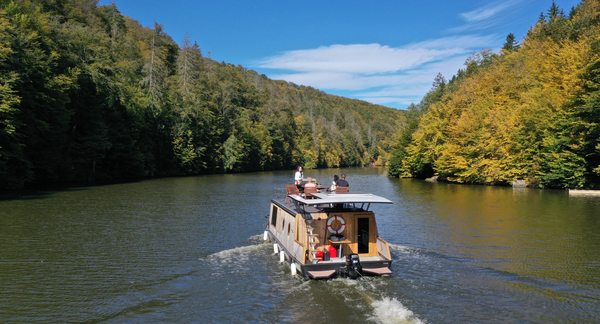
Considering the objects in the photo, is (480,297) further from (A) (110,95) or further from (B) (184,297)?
(A) (110,95)

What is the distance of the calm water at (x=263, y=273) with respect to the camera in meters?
10.5

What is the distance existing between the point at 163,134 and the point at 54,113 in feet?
98.1

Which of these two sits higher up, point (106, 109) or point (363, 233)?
point (106, 109)

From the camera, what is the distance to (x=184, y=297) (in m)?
11.7

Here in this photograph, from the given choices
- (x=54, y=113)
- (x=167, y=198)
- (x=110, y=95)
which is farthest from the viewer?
(x=110, y=95)

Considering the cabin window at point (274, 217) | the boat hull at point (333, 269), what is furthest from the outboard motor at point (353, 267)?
the cabin window at point (274, 217)

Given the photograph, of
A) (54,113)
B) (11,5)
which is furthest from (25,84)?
(11,5)

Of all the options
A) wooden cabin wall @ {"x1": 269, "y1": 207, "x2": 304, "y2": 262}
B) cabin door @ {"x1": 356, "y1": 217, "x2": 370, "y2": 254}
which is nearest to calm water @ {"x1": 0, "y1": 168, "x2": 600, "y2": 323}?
wooden cabin wall @ {"x1": 269, "y1": 207, "x2": 304, "y2": 262}

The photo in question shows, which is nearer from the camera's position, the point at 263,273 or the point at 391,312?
the point at 391,312

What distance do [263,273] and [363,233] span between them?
163 inches

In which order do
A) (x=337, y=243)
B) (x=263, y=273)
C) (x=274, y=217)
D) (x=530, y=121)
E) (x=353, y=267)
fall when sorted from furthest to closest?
(x=530, y=121), (x=274, y=217), (x=263, y=273), (x=337, y=243), (x=353, y=267)

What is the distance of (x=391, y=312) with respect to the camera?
10492 millimetres

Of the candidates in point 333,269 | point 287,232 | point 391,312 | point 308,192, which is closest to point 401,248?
point 308,192

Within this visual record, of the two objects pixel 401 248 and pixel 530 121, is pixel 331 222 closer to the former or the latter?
pixel 401 248
